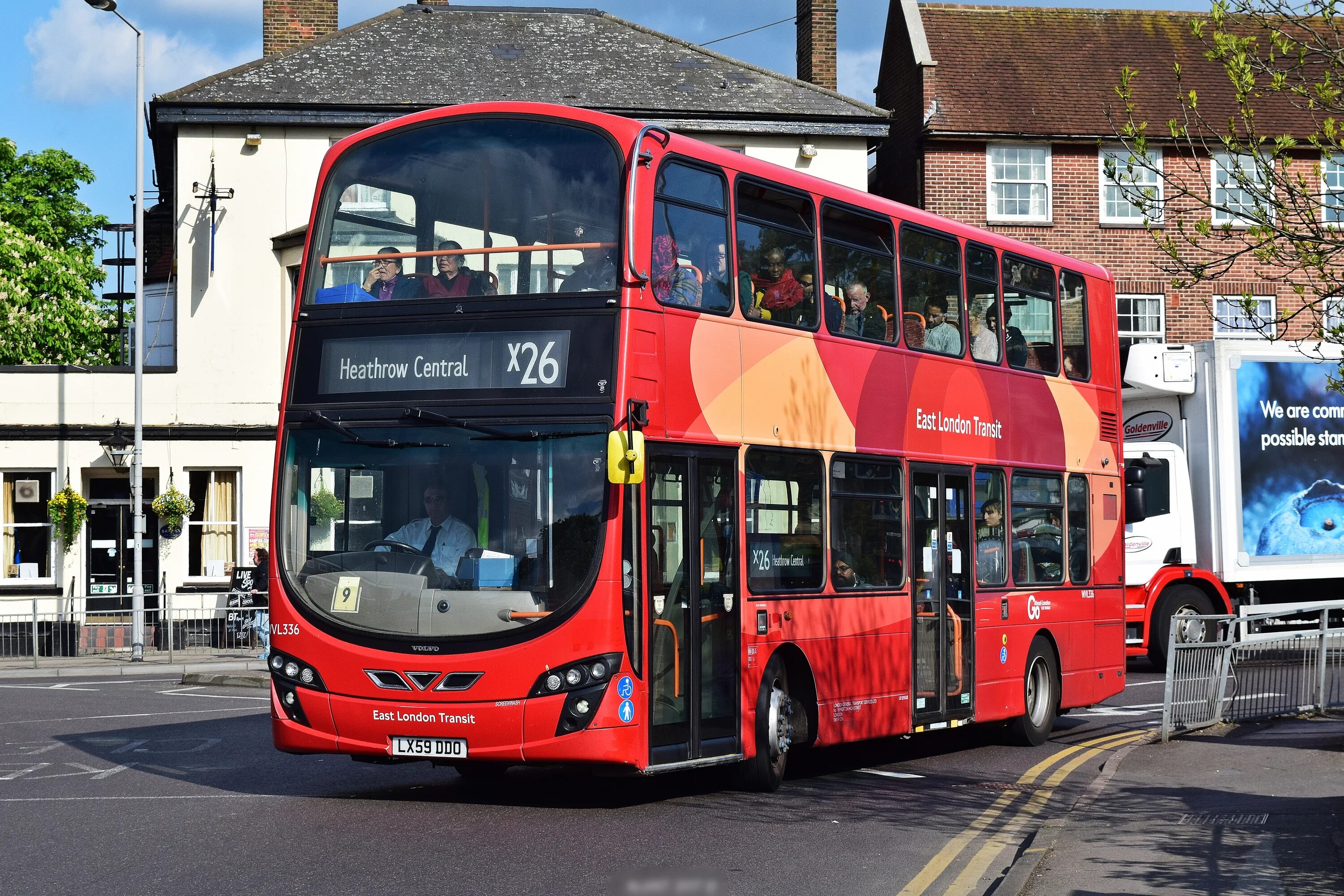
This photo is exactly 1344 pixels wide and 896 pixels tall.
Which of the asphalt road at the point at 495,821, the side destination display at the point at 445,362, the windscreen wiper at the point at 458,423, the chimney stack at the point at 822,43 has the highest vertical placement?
the chimney stack at the point at 822,43

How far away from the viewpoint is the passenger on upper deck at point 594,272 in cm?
1016

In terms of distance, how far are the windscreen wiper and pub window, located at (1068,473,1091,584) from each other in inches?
296

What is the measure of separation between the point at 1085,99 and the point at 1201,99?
2.53 metres

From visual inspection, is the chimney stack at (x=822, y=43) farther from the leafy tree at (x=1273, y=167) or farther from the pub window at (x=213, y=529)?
the leafy tree at (x=1273, y=167)

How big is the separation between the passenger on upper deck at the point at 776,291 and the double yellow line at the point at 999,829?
3718 mm

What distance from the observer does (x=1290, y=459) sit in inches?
891

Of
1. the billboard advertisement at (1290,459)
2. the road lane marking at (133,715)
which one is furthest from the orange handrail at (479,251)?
the billboard advertisement at (1290,459)

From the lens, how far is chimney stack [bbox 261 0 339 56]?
1363 inches

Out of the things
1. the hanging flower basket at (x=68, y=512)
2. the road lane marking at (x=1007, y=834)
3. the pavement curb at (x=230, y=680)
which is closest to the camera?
the road lane marking at (x=1007, y=834)

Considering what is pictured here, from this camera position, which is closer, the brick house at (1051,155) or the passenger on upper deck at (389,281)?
the passenger on upper deck at (389,281)

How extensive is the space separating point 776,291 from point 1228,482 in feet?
40.7

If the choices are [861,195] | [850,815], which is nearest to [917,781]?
[850,815]

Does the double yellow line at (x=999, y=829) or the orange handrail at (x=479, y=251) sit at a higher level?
the orange handrail at (x=479, y=251)

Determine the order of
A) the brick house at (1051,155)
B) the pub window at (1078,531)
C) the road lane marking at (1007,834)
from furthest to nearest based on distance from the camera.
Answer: the brick house at (1051,155)
the pub window at (1078,531)
the road lane marking at (1007,834)
